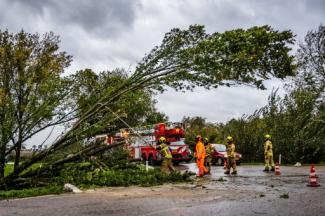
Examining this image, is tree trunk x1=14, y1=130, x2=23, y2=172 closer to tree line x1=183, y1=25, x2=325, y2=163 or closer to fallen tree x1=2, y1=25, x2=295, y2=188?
fallen tree x1=2, y1=25, x2=295, y2=188

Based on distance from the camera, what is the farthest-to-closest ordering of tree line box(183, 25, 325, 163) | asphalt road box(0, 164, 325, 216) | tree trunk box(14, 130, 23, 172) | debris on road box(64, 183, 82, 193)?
tree line box(183, 25, 325, 163) < tree trunk box(14, 130, 23, 172) < debris on road box(64, 183, 82, 193) < asphalt road box(0, 164, 325, 216)

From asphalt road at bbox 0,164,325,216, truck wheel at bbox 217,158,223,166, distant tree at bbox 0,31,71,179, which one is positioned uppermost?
distant tree at bbox 0,31,71,179

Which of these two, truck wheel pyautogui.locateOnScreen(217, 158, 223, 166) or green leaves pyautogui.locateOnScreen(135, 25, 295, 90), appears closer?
green leaves pyautogui.locateOnScreen(135, 25, 295, 90)

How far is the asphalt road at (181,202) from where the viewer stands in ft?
32.7

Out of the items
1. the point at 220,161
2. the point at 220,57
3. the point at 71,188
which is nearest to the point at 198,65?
the point at 220,57

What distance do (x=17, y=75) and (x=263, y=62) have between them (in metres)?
9.82

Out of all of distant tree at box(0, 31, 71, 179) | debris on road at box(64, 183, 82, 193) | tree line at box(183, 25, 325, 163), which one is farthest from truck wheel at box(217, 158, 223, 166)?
debris on road at box(64, 183, 82, 193)

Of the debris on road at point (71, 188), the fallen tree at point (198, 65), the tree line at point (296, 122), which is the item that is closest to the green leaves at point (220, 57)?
the fallen tree at point (198, 65)

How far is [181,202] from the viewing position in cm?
1139

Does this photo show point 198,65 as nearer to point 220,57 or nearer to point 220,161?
point 220,57

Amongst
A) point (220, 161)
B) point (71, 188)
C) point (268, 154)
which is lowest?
point (71, 188)

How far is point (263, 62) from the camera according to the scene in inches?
589

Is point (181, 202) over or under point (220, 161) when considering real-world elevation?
under

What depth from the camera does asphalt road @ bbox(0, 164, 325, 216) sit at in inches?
393
